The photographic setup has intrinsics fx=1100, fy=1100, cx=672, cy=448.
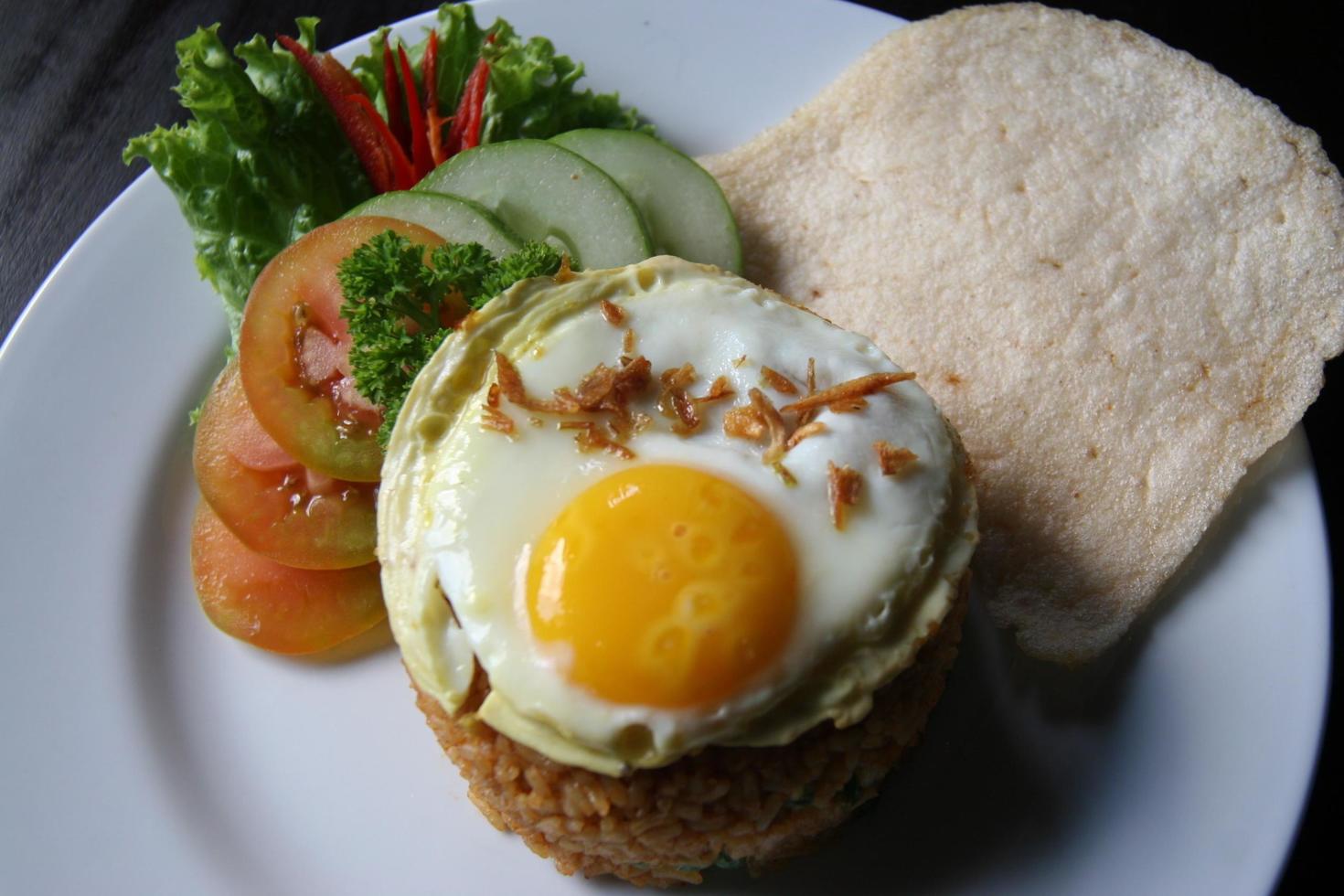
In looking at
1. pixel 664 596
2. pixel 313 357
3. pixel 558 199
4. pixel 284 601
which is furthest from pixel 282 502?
pixel 664 596

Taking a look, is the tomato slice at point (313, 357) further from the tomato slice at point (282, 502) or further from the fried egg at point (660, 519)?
the fried egg at point (660, 519)

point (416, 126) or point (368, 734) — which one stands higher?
point (416, 126)

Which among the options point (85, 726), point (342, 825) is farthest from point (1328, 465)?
point (85, 726)

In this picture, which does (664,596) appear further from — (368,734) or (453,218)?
(453,218)

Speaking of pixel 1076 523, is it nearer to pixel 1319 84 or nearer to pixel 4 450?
pixel 1319 84

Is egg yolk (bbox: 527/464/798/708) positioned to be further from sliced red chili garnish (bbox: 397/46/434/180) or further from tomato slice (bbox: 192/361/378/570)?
sliced red chili garnish (bbox: 397/46/434/180)
